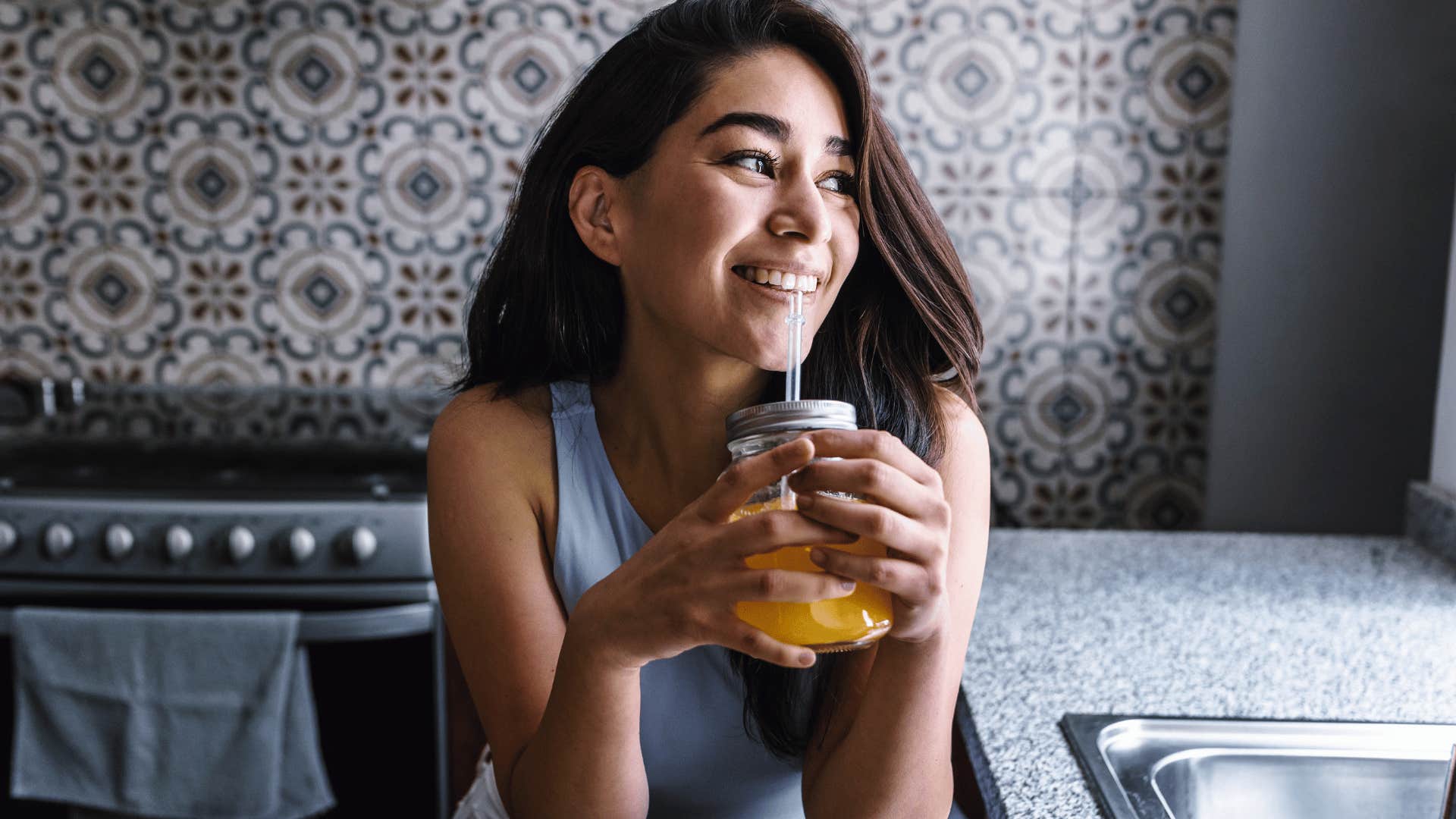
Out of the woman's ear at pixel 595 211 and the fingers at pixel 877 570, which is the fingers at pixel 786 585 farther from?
the woman's ear at pixel 595 211

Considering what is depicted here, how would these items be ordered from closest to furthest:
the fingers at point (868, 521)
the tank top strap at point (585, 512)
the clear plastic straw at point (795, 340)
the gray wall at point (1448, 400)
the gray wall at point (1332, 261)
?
the fingers at point (868, 521)
the clear plastic straw at point (795, 340)
the tank top strap at point (585, 512)
the gray wall at point (1448, 400)
the gray wall at point (1332, 261)

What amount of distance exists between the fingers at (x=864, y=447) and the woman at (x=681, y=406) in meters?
0.09

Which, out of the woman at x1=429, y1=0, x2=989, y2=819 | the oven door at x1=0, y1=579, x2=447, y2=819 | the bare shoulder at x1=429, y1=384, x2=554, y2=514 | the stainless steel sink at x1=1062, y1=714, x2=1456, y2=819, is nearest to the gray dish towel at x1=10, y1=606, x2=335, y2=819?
the oven door at x1=0, y1=579, x2=447, y2=819

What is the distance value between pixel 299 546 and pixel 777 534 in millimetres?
1108

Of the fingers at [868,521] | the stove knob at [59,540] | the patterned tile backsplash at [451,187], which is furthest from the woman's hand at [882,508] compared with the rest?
the patterned tile backsplash at [451,187]

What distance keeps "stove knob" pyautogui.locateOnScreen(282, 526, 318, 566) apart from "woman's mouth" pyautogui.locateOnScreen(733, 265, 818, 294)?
93cm

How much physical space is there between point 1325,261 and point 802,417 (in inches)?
65.5

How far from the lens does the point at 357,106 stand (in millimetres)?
2025

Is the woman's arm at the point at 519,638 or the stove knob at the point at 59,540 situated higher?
the woman's arm at the point at 519,638

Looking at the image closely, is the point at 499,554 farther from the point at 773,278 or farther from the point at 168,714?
the point at 168,714

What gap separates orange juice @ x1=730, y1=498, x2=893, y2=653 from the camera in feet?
1.92

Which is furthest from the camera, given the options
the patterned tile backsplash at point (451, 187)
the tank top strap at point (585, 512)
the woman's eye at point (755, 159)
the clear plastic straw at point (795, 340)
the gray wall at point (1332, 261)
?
the patterned tile backsplash at point (451, 187)

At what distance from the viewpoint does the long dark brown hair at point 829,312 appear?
0.88 meters

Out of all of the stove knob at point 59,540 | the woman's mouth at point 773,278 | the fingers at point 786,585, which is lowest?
the stove knob at point 59,540
